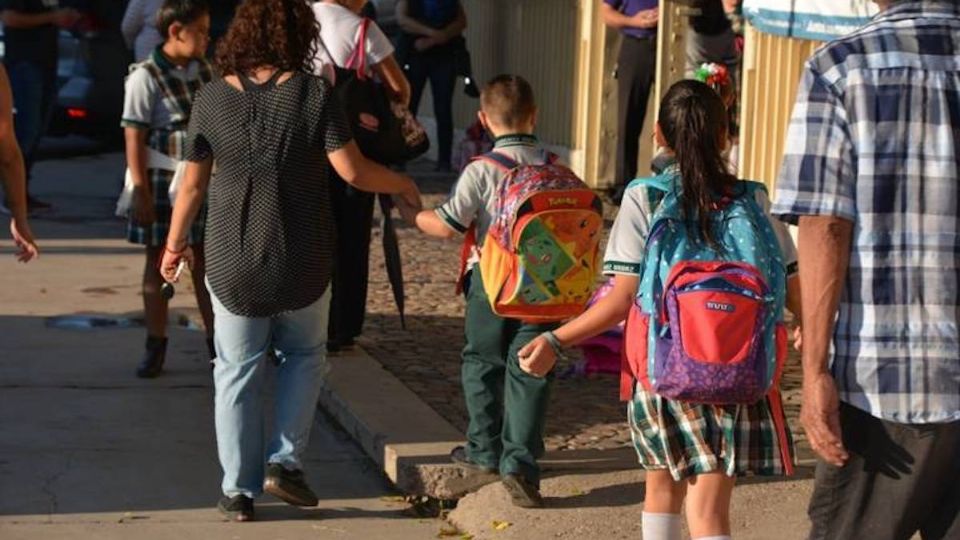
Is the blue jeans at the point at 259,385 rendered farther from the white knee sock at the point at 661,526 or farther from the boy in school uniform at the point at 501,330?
the white knee sock at the point at 661,526

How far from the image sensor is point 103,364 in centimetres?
945

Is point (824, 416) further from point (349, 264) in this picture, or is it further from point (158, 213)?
point (349, 264)

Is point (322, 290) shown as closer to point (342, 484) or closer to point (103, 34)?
point (342, 484)

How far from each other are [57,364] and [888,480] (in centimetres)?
587

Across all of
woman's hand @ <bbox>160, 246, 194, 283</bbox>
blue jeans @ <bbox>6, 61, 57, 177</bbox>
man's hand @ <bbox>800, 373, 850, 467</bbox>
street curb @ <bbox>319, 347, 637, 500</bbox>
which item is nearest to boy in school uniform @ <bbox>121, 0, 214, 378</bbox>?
street curb @ <bbox>319, 347, 637, 500</bbox>

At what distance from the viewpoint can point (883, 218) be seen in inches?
163

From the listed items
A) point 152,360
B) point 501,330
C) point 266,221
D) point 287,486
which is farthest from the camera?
point 152,360

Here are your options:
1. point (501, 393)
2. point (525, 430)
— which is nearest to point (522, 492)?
point (525, 430)

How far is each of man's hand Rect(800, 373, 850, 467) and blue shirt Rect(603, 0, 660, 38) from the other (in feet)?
33.2

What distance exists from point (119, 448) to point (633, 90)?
280 inches

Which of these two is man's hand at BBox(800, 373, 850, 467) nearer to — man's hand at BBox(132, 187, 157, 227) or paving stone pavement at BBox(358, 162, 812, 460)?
paving stone pavement at BBox(358, 162, 812, 460)

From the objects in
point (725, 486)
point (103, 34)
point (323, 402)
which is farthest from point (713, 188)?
point (103, 34)

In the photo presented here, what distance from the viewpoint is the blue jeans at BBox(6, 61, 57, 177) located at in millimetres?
14383

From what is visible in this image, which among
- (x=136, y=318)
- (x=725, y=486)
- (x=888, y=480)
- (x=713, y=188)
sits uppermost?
(x=713, y=188)
